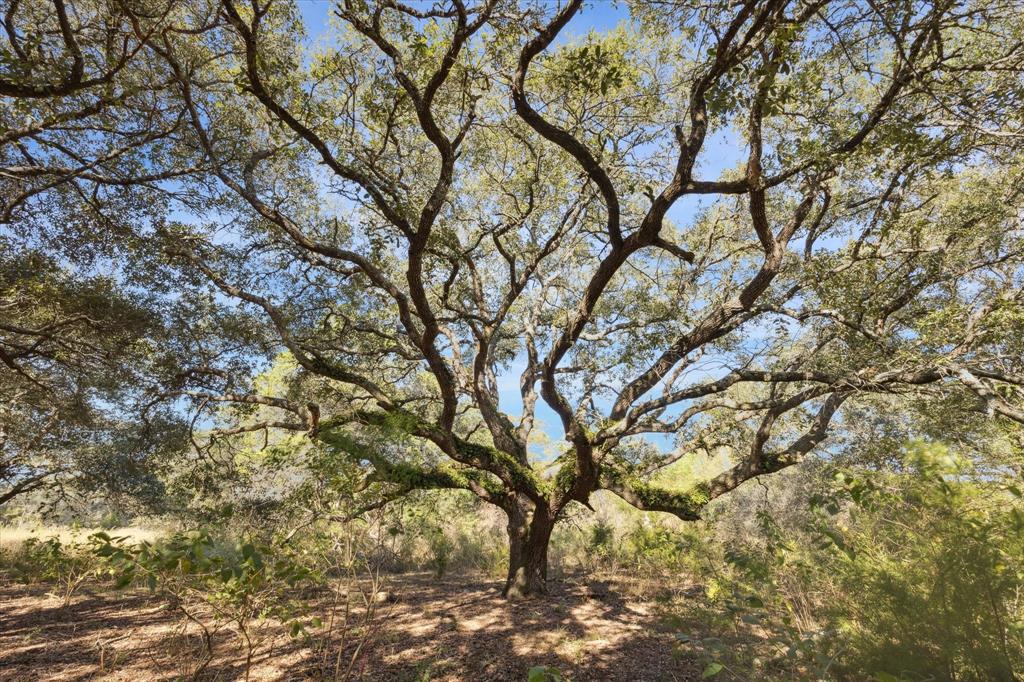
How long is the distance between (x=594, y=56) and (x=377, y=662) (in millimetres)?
6945

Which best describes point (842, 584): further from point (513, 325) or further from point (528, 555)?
point (513, 325)

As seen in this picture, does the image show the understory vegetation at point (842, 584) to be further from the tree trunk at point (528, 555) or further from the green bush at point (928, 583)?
the tree trunk at point (528, 555)

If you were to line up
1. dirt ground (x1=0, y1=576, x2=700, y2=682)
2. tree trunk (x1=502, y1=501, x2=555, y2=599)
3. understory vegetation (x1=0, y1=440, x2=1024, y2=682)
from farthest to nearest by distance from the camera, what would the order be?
tree trunk (x1=502, y1=501, x2=555, y2=599) < dirt ground (x1=0, y1=576, x2=700, y2=682) < understory vegetation (x1=0, y1=440, x2=1024, y2=682)

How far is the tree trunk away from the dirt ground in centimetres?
36

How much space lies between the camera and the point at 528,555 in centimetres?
793

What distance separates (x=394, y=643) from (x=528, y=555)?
3.05 metres

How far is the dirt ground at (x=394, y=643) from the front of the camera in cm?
446

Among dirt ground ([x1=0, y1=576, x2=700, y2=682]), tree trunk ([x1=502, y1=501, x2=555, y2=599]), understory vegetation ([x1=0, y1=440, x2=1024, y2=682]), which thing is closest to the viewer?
understory vegetation ([x1=0, y1=440, x2=1024, y2=682])

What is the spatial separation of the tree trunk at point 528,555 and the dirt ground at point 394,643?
36 centimetres

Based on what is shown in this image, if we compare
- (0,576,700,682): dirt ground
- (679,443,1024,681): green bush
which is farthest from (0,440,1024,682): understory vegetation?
(0,576,700,682): dirt ground

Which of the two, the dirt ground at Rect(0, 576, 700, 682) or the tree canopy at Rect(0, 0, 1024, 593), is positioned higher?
the tree canopy at Rect(0, 0, 1024, 593)

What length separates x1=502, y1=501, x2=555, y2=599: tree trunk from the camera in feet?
25.5

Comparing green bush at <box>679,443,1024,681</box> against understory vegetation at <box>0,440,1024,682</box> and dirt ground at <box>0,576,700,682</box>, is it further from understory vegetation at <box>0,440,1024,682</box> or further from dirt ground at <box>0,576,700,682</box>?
dirt ground at <box>0,576,700,682</box>

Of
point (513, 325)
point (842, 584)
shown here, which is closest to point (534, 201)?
point (513, 325)
